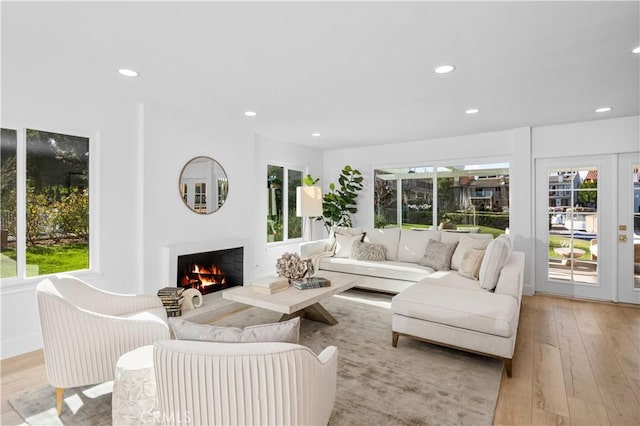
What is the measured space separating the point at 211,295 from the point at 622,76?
16.1 ft

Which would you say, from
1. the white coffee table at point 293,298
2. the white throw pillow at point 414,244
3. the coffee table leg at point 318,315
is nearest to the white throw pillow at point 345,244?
the white throw pillow at point 414,244

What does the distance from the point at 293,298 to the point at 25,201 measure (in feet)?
8.36

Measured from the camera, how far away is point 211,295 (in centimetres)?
454

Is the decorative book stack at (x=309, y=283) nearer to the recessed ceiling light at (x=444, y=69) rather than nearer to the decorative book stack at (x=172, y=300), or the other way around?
the decorative book stack at (x=172, y=300)

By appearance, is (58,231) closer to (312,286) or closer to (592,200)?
(312,286)

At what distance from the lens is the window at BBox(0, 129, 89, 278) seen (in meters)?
2.99

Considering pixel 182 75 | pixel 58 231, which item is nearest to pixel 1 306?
pixel 58 231

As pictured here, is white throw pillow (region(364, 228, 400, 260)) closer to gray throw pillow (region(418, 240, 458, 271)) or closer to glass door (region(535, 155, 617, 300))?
gray throw pillow (region(418, 240, 458, 271))

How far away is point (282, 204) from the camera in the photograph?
19.7 feet

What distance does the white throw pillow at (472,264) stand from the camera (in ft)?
12.7

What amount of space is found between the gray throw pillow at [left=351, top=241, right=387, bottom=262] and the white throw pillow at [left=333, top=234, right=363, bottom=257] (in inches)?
3.6

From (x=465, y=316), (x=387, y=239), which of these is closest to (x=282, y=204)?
(x=387, y=239)

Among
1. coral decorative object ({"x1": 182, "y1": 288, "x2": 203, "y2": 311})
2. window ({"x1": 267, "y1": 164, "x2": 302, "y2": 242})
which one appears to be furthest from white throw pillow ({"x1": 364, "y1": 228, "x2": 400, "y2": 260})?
coral decorative object ({"x1": 182, "y1": 288, "x2": 203, "y2": 311})

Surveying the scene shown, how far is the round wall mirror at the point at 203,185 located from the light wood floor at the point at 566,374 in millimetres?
2097
